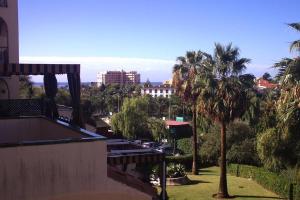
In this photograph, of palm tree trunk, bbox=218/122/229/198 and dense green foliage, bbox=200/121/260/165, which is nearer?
palm tree trunk, bbox=218/122/229/198

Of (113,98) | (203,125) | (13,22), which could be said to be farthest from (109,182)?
(113,98)

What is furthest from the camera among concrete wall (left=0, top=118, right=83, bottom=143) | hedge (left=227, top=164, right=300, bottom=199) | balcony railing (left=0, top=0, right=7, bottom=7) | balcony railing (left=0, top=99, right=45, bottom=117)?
hedge (left=227, top=164, right=300, bottom=199)

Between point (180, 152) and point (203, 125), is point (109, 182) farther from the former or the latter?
point (180, 152)

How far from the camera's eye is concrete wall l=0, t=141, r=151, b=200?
7618 millimetres

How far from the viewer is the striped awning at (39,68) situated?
12.8 meters

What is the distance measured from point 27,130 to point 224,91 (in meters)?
14.9

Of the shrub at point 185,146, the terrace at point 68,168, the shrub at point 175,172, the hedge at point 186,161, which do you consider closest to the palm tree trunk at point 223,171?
the shrub at point 175,172

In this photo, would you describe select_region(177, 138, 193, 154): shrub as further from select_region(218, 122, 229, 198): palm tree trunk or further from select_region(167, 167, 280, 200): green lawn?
select_region(218, 122, 229, 198): palm tree trunk

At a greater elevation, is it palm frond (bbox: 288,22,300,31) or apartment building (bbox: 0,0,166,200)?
palm frond (bbox: 288,22,300,31)

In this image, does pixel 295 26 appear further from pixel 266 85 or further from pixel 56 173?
pixel 266 85

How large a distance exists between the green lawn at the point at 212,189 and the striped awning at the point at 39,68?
14.0 m

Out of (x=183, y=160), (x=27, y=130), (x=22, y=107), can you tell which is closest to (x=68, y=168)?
(x=27, y=130)

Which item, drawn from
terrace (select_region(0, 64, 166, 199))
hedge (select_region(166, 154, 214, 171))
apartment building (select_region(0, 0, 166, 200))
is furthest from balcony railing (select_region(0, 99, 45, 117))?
hedge (select_region(166, 154, 214, 171))

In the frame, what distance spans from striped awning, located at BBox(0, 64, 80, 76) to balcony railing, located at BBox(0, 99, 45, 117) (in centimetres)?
86
